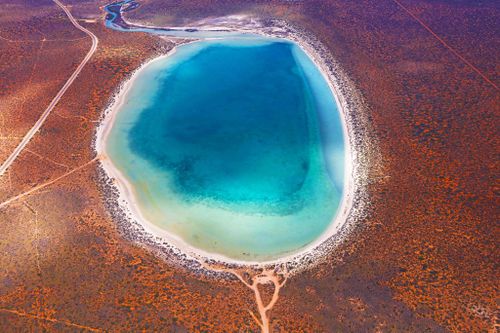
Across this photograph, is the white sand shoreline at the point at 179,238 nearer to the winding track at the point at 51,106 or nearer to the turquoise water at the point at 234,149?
the turquoise water at the point at 234,149

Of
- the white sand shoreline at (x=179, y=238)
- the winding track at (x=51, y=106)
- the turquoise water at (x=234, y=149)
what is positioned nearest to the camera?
the white sand shoreline at (x=179, y=238)

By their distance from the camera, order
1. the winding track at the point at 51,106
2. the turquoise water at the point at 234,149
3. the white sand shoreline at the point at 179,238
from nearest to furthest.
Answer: the white sand shoreline at the point at 179,238, the turquoise water at the point at 234,149, the winding track at the point at 51,106

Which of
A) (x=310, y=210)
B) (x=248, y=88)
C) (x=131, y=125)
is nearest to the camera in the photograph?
(x=310, y=210)

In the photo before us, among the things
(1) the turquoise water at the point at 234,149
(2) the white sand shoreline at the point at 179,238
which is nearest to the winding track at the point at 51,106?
(2) the white sand shoreline at the point at 179,238

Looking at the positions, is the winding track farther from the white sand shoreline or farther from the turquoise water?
the turquoise water

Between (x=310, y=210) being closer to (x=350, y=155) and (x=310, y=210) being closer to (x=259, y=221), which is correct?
(x=259, y=221)

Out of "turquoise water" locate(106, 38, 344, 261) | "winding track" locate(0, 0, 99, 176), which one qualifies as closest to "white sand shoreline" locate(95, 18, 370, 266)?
"turquoise water" locate(106, 38, 344, 261)

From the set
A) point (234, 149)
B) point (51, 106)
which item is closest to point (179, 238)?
point (234, 149)

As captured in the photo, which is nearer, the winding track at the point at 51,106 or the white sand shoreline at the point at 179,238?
the white sand shoreline at the point at 179,238

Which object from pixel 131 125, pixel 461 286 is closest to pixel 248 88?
pixel 131 125

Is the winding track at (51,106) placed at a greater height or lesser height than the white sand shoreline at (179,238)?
greater
